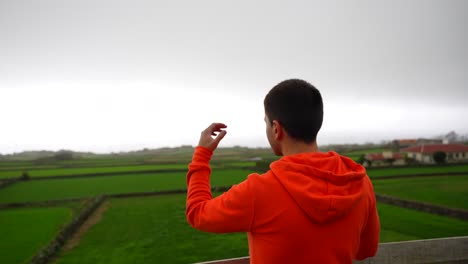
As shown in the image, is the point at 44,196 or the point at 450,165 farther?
the point at 450,165

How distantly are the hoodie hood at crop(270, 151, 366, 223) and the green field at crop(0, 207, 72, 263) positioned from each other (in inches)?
514

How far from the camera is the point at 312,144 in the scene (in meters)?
1.30

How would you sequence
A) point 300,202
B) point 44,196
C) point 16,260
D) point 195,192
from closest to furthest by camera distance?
point 300,202 → point 195,192 → point 16,260 → point 44,196

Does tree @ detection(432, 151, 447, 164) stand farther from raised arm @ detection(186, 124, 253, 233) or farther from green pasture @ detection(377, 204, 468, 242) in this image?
raised arm @ detection(186, 124, 253, 233)

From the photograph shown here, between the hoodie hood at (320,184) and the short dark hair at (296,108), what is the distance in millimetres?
102

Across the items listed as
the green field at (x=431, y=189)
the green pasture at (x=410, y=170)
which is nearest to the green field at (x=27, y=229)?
the green field at (x=431, y=189)

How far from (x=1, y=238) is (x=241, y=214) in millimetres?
17004

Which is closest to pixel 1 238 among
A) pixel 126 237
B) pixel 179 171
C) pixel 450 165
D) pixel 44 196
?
pixel 126 237

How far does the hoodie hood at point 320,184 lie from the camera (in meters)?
1.13

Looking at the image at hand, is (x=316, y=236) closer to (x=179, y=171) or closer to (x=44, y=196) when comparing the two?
(x=44, y=196)

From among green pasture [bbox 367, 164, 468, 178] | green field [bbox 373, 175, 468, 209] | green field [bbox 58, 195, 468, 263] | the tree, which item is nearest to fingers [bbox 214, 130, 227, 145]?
green field [bbox 58, 195, 468, 263]

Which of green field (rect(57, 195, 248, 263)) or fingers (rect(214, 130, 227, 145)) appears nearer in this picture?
fingers (rect(214, 130, 227, 145))

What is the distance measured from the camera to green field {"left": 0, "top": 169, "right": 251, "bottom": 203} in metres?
24.4

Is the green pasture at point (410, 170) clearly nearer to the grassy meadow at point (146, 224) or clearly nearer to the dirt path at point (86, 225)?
the grassy meadow at point (146, 224)
